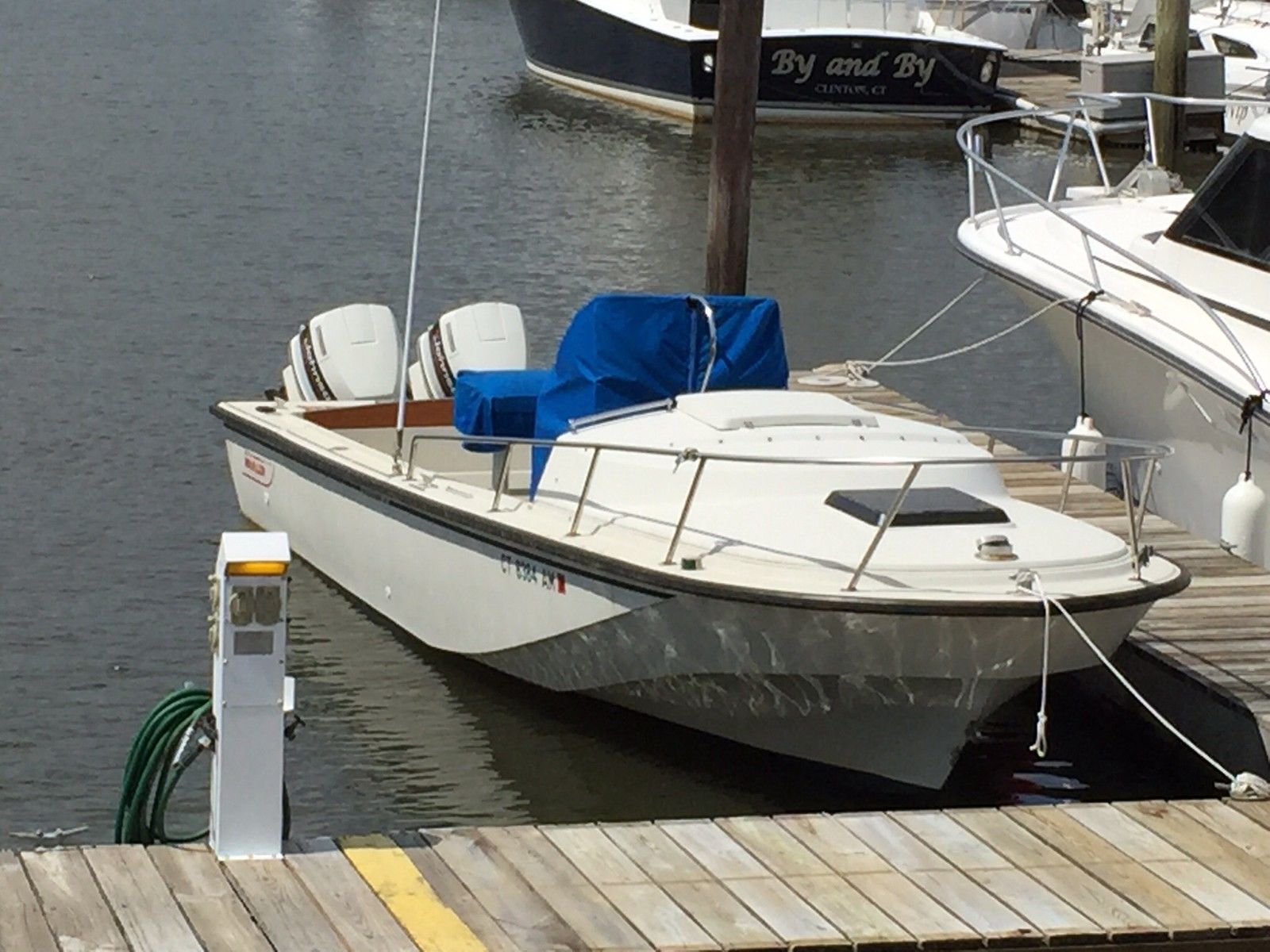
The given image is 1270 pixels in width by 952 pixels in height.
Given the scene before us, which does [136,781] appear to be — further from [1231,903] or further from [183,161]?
[183,161]

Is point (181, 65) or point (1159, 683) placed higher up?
point (181, 65)

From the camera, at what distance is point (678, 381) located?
386 inches

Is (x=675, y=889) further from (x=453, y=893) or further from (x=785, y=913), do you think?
(x=453, y=893)

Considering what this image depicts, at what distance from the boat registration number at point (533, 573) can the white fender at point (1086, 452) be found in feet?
7.26

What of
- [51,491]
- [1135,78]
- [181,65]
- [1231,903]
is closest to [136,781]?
[1231,903]

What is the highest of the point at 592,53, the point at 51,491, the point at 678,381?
the point at 592,53

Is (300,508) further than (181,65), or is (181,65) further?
(181,65)

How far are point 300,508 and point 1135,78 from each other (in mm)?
16686

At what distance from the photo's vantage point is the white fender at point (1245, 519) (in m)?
10.3

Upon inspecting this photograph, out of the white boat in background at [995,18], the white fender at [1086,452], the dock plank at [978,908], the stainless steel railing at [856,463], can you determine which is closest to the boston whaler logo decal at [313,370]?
the stainless steel railing at [856,463]

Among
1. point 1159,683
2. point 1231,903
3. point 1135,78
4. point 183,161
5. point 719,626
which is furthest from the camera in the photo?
point 1135,78

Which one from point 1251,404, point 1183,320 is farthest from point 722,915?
point 1183,320

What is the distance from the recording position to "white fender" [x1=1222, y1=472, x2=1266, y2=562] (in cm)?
1034

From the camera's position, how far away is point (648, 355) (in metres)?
9.75
